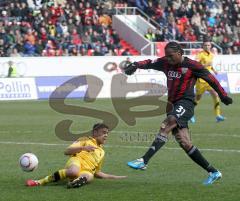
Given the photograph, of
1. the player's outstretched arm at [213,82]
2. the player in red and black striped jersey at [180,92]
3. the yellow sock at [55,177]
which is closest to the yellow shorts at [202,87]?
the player in red and black striped jersey at [180,92]

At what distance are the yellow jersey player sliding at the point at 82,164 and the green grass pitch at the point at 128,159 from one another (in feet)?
0.46

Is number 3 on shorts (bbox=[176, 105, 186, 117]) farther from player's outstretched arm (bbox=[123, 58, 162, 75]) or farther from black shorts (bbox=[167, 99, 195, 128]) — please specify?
player's outstretched arm (bbox=[123, 58, 162, 75])

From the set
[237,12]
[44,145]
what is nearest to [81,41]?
[237,12]

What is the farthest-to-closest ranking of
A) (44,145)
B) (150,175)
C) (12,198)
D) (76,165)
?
(44,145)
(150,175)
(76,165)
(12,198)

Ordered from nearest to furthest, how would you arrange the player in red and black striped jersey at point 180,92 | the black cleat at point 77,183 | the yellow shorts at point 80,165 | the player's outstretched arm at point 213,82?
the black cleat at point 77,183, the yellow shorts at point 80,165, the player's outstretched arm at point 213,82, the player in red and black striped jersey at point 180,92

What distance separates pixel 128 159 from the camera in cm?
1390

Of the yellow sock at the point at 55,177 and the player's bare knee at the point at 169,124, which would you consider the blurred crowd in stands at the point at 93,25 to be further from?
the yellow sock at the point at 55,177

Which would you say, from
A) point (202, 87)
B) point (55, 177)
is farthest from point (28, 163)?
point (202, 87)

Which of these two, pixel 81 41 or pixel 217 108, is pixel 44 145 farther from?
pixel 81 41

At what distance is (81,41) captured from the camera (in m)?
39.1

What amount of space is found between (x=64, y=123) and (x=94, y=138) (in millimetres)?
10660

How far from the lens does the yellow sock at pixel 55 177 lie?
35.3ft

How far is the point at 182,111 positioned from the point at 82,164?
1.77 meters

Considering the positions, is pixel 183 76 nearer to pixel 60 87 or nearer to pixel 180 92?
pixel 180 92
